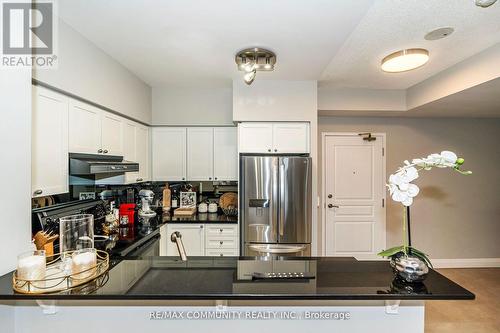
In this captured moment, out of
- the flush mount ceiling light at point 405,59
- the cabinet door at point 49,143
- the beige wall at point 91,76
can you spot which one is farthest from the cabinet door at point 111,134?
the flush mount ceiling light at point 405,59

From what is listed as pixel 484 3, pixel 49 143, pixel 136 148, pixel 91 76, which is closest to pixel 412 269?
pixel 484 3

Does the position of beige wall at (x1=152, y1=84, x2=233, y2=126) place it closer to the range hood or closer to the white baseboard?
the range hood

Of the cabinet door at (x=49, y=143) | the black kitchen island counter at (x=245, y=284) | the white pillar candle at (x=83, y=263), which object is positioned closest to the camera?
the black kitchen island counter at (x=245, y=284)

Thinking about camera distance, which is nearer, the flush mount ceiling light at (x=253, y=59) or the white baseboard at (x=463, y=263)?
the flush mount ceiling light at (x=253, y=59)

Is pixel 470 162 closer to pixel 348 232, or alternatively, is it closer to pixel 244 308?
pixel 348 232

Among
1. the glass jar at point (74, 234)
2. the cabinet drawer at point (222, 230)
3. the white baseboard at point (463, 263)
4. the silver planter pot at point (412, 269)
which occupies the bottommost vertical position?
the white baseboard at point (463, 263)

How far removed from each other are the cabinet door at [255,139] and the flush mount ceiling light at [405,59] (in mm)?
1398

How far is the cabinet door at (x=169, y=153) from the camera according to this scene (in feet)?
11.5

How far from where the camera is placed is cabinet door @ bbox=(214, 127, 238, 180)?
3.51 metres

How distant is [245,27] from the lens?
74.8 inches

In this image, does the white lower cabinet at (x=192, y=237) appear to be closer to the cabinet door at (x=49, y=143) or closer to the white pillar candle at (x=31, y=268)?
the cabinet door at (x=49, y=143)

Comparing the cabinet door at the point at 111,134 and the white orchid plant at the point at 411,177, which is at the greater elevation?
the cabinet door at the point at 111,134

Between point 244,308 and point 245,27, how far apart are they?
1880 mm

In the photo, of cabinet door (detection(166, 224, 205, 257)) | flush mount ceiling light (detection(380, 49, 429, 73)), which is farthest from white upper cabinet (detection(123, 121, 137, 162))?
flush mount ceiling light (detection(380, 49, 429, 73))
